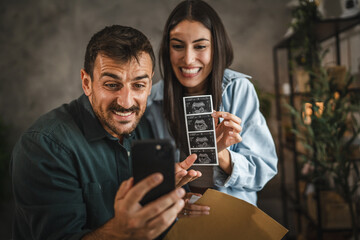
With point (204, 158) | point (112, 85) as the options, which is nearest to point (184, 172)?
point (204, 158)

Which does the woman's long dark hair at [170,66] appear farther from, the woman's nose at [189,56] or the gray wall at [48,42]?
the gray wall at [48,42]

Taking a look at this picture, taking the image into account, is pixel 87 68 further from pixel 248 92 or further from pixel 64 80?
pixel 64 80

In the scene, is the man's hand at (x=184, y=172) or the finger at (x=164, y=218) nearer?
the finger at (x=164, y=218)

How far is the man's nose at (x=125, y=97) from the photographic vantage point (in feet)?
2.17

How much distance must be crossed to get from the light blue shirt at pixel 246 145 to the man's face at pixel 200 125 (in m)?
0.17

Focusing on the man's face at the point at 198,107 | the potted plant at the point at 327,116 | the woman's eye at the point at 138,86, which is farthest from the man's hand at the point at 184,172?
the potted plant at the point at 327,116

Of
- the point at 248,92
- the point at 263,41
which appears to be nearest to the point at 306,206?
the point at 263,41

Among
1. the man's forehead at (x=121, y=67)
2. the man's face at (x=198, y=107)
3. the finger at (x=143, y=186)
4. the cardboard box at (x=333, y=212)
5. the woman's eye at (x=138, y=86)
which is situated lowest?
the cardboard box at (x=333, y=212)

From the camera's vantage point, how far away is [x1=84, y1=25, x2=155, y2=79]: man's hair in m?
0.67

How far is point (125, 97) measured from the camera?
26.0 inches

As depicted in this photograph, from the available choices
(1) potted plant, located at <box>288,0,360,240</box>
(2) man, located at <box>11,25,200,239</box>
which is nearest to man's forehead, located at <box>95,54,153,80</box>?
(2) man, located at <box>11,25,200,239</box>

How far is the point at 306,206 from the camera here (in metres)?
2.41

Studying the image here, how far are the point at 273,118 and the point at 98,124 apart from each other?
8.77 ft

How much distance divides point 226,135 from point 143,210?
37cm
